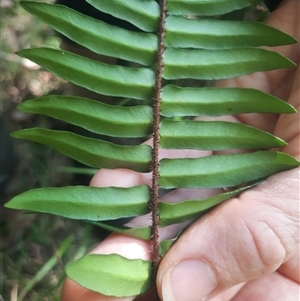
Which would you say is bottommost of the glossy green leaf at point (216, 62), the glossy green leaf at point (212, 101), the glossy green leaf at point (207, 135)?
the glossy green leaf at point (207, 135)

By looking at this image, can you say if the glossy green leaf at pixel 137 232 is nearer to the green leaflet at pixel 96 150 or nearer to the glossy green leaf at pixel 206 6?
the green leaflet at pixel 96 150

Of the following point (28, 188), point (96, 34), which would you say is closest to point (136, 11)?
Result: point (96, 34)

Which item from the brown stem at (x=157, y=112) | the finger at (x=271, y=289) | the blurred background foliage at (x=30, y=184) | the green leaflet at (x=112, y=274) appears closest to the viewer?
the green leaflet at (x=112, y=274)

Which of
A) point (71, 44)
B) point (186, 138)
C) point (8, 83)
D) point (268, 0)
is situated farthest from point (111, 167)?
point (8, 83)

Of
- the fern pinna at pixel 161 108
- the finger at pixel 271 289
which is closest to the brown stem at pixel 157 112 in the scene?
the fern pinna at pixel 161 108

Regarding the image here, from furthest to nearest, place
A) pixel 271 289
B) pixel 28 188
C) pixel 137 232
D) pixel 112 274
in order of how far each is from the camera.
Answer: pixel 28 188 → pixel 271 289 → pixel 137 232 → pixel 112 274

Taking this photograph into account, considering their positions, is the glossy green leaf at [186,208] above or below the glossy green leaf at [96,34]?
below

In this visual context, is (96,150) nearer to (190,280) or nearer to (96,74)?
(96,74)

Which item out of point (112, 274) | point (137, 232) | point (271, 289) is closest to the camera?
point (112, 274)
